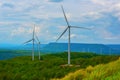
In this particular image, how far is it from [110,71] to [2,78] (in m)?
25.9

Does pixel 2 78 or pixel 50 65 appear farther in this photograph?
pixel 50 65

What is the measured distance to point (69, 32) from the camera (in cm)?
8175

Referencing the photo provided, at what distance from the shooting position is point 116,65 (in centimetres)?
2391

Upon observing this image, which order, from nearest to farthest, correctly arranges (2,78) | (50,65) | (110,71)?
(110,71), (2,78), (50,65)

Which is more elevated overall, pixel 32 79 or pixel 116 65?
pixel 116 65

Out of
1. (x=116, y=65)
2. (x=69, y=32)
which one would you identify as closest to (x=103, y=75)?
(x=116, y=65)

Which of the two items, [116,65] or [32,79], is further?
[32,79]

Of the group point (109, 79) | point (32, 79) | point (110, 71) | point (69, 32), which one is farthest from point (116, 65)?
point (69, 32)

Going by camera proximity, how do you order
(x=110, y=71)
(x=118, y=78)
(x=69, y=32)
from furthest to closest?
(x=69, y=32), (x=110, y=71), (x=118, y=78)

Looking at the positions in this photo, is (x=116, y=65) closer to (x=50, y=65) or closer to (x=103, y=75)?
(x=103, y=75)

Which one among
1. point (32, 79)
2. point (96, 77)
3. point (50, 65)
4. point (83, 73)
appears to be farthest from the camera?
point (50, 65)

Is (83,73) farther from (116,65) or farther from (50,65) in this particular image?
(50,65)

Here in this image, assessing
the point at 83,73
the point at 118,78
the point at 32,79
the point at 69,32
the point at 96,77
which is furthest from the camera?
the point at 69,32

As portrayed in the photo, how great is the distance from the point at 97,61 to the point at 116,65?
81.6 meters
